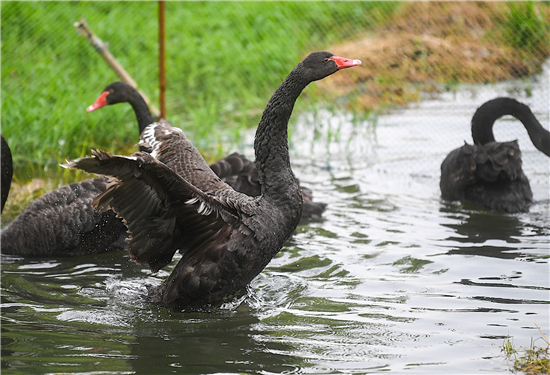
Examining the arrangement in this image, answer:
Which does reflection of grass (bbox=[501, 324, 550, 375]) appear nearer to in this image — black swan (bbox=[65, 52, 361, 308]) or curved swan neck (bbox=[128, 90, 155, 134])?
black swan (bbox=[65, 52, 361, 308])

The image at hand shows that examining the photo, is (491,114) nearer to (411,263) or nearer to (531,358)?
(411,263)

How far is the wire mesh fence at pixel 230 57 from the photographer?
8.24m

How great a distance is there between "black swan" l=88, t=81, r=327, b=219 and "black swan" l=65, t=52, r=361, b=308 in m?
1.85

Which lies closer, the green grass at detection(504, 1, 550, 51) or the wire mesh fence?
the wire mesh fence

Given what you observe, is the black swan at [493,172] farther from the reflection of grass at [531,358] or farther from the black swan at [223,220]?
the reflection of grass at [531,358]

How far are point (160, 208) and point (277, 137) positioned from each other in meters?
0.83

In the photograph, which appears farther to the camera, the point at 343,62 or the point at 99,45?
the point at 99,45

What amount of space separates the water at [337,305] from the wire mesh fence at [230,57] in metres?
2.47

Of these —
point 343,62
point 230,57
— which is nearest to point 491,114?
point 343,62

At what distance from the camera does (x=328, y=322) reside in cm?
398

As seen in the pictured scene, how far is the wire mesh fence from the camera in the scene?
8.24m

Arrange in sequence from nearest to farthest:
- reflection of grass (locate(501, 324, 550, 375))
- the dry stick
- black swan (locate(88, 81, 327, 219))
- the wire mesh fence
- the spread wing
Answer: reflection of grass (locate(501, 324, 550, 375)) < the spread wing < black swan (locate(88, 81, 327, 219)) < the dry stick < the wire mesh fence

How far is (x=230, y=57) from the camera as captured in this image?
11.0 meters

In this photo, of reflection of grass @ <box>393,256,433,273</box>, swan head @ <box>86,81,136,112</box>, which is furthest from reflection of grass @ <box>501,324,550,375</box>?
swan head @ <box>86,81,136,112</box>
